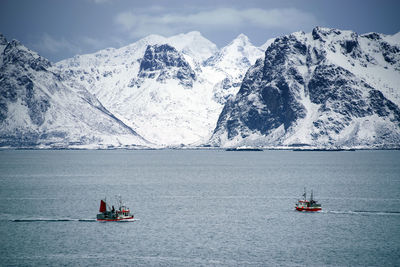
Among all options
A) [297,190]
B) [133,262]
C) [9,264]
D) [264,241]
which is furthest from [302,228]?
[297,190]

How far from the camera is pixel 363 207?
151 meters

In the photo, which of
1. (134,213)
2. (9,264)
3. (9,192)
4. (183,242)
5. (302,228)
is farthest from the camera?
(9,192)

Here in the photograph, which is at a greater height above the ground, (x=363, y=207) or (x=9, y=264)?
(x=363, y=207)

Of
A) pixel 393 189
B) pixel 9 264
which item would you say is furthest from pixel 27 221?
pixel 393 189

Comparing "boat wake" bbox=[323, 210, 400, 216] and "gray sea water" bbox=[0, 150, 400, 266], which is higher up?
"boat wake" bbox=[323, 210, 400, 216]

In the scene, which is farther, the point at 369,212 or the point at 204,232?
the point at 369,212

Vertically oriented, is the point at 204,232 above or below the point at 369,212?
below

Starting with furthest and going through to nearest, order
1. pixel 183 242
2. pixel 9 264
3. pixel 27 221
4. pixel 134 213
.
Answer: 1. pixel 134 213
2. pixel 27 221
3. pixel 183 242
4. pixel 9 264

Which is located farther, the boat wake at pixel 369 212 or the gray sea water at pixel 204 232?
the boat wake at pixel 369 212

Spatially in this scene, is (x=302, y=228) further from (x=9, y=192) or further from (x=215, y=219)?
(x=9, y=192)

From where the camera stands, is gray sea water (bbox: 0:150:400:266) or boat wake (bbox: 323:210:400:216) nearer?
gray sea water (bbox: 0:150:400:266)

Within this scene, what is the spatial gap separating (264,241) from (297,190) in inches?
3540

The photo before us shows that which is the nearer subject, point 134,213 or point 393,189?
point 134,213

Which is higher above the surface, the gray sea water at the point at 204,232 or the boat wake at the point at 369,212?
the boat wake at the point at 369,212
